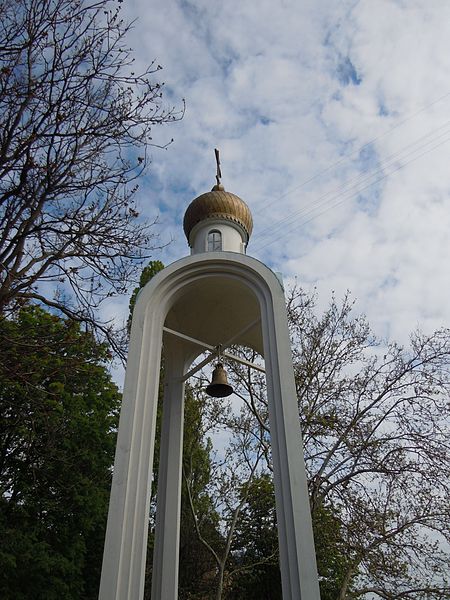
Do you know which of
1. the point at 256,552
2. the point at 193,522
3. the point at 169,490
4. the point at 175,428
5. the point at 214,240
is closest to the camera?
the point at 169,490

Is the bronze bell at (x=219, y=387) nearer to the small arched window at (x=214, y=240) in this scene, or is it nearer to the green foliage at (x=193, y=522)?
the small arched window at (x=214, y=240)

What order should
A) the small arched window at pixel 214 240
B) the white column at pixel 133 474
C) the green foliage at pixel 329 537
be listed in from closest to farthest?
the white column at pixel 133 474 < the small arched window at pixel 214 240 < the green foliage at pixel 329 537

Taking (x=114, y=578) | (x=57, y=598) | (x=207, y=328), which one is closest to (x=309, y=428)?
(x=207, y=328)

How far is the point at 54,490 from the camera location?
11.2m

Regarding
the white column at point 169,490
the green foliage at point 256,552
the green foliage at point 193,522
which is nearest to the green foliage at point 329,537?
the green foliage at point 256,552

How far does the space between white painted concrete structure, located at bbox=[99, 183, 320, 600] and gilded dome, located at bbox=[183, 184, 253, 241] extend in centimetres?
6

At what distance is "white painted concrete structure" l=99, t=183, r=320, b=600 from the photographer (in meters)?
4.14

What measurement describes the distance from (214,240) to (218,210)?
1.98 feet

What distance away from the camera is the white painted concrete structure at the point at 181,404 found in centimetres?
414

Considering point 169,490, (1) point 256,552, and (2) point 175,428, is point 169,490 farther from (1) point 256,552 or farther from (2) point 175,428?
(1) point 256,552

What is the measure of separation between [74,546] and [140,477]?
7.80m

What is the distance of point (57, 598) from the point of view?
9969 mm

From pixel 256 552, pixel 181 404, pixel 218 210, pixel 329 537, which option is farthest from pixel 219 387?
pixel 256 552

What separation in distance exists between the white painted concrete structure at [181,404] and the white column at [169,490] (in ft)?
0.04
